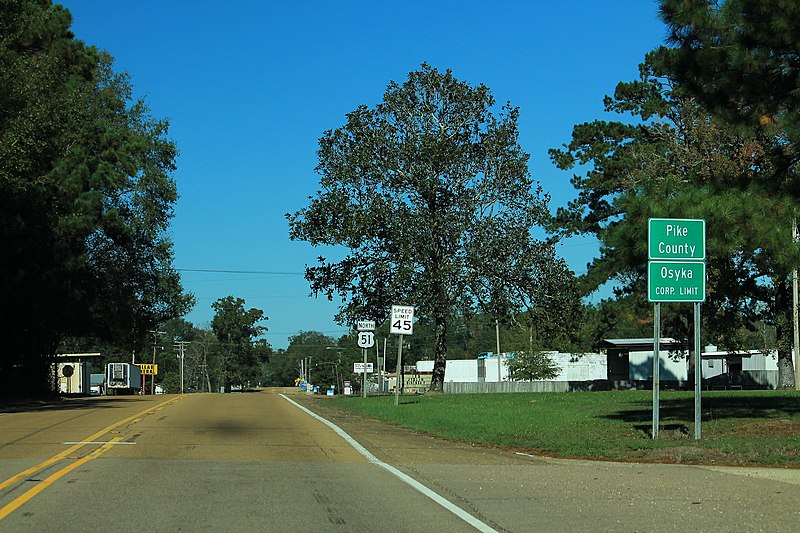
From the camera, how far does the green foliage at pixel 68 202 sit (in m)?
31.5

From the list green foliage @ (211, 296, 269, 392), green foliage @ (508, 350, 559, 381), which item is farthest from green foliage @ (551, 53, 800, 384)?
green foliage @ (211, 296, 269, 392)

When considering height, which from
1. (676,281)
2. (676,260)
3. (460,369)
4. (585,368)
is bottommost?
(460,369)

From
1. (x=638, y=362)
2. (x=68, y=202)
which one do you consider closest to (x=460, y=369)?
(x=638, y=362)

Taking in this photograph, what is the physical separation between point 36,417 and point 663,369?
50525 millimetres

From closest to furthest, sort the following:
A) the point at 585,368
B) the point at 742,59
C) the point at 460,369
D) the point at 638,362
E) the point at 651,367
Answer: the point at 742,59 → the point at 638,362 → the point at 651,367 → the point at 585,368 → the point at 460,369

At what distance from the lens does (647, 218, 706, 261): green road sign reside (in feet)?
51.3

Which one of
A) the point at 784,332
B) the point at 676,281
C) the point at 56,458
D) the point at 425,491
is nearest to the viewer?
the point at 425,491

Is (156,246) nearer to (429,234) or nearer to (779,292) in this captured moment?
(429,234)

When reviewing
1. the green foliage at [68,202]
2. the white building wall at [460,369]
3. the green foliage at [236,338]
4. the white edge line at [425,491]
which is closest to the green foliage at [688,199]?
the white edge line at [425,491]

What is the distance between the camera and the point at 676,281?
15664 millimetres

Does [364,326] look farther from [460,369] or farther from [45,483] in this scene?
[460,369]

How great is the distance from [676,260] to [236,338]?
138444 millimetres

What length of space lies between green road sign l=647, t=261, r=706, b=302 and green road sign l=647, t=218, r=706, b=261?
0.40 ft

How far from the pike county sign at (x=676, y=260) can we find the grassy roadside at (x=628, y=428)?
252cm
